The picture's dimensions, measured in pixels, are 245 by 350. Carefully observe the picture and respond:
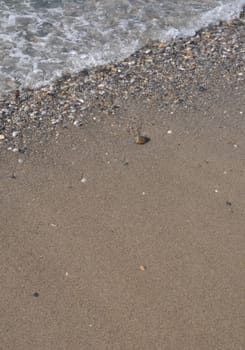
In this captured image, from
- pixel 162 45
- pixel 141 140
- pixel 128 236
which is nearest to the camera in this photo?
pixel 128 236

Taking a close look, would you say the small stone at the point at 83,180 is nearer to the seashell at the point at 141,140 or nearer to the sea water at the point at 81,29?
the seashell at the point at 141,140

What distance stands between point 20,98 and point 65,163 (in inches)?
44.5

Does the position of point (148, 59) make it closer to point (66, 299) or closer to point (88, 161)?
point (88, 161)

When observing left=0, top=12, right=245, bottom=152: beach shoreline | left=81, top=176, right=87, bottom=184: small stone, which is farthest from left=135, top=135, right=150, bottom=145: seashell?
left=81, top=176, right=87, bottom=184: small stone

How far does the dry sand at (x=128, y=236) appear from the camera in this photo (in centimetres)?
321

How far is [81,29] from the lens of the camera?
653cm

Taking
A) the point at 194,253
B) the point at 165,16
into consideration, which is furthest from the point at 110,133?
the point at 165,16

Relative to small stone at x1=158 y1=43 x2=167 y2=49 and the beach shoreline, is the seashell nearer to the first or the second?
the beach shoreline

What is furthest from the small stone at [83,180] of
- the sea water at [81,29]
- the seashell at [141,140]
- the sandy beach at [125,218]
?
the sea water at [81,29]

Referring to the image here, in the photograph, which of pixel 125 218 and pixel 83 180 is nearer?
pixel 125 218

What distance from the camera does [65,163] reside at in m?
4.39

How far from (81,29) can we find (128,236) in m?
3.48

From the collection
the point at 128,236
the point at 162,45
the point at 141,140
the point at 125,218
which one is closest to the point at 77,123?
the point at 141,140

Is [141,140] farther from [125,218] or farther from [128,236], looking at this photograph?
[128,236]
